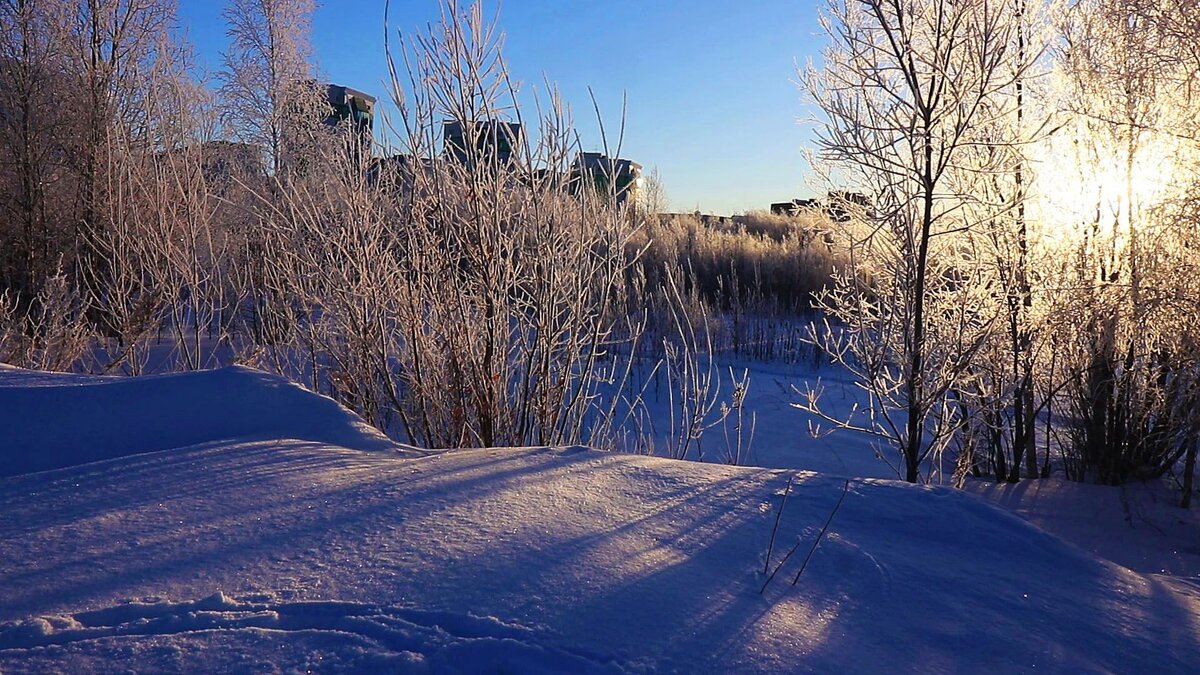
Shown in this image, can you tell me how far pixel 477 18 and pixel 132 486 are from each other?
2740 mm

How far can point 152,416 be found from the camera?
125 inches

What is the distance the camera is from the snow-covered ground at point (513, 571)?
168 cm

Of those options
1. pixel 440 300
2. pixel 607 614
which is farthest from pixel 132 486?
pixel 440 300

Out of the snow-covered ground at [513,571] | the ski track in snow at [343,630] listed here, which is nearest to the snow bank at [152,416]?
the snow-covered ground at [513,571]

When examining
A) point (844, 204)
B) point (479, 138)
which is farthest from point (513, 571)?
point (844, 204)

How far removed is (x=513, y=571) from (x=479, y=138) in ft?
10.1

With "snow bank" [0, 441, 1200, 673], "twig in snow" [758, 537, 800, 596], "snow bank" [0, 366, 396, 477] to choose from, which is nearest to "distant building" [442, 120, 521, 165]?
"snow bank" [0, 366, 396, 477]

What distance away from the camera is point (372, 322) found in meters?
4.88

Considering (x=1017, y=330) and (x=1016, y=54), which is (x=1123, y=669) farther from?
(x=1016, y=54)

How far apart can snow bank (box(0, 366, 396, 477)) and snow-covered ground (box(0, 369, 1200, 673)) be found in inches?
0.8

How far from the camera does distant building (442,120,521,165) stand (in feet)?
14.1

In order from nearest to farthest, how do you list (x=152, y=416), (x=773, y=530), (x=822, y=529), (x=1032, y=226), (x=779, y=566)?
(x=779, y=566) < (x=773, y=530) < (x=822, y=529) < (x=152, y=416) < (x=1032, y=226)

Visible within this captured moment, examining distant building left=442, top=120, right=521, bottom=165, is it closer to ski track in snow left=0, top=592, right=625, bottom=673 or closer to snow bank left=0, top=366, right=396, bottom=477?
snow bank left=0, top=366, right=396, bottom=477

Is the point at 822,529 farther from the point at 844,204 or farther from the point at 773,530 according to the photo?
the point at 844,204
